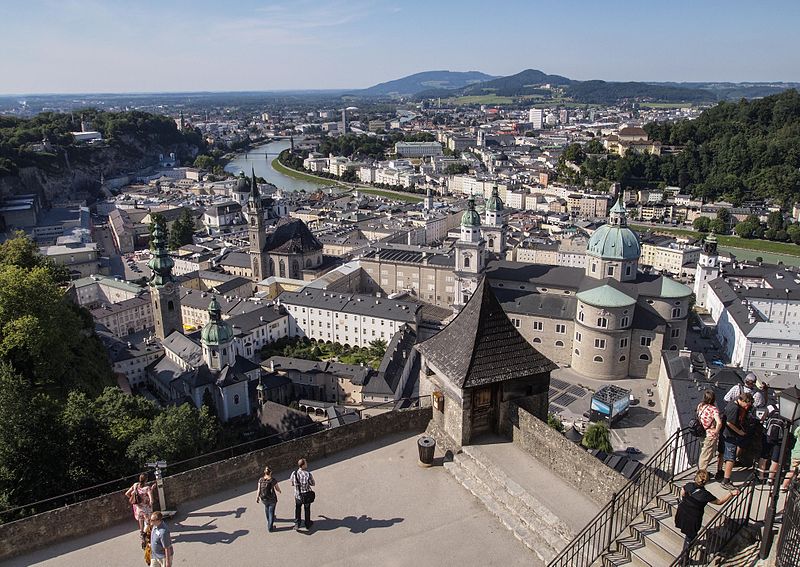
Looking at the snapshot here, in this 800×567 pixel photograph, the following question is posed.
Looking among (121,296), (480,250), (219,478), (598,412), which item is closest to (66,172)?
(121,296)

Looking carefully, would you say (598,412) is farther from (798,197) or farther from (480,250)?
(798,197)

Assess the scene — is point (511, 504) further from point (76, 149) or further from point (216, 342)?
point (76, 149)

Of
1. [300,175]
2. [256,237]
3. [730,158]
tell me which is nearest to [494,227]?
[256,237]

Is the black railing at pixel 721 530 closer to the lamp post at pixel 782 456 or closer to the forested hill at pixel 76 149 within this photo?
the lamp post at pixel 782 456

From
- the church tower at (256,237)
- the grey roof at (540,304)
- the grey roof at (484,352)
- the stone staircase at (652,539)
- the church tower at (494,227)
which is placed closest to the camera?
the stone staircase at (652,539)

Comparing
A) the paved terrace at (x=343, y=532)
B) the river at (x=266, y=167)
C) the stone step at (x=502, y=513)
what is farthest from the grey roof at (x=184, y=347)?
the river at (x=266, y=167)

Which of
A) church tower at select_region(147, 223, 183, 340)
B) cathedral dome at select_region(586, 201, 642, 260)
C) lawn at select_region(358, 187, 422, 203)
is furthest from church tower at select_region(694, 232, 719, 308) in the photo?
lawn at select_region(358, 187, 422, 203)
